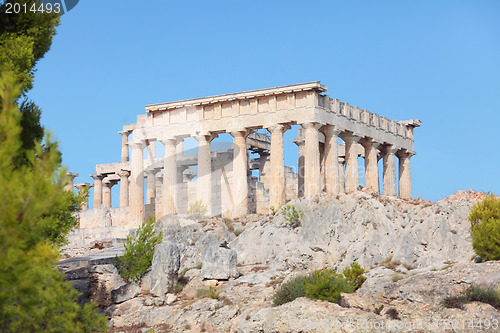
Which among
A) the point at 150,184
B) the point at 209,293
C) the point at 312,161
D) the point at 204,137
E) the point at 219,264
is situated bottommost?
the point at 209,293

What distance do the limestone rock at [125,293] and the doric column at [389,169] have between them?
2171 centimetres

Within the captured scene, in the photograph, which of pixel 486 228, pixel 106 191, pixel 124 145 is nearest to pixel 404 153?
pixel 124 145

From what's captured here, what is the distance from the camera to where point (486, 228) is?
19156 mm

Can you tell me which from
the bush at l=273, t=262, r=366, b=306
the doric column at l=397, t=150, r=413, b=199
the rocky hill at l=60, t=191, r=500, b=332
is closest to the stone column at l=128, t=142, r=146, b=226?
the rocky hill at l=60, t=191, r=500, b=332

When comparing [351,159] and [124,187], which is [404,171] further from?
[124,187]

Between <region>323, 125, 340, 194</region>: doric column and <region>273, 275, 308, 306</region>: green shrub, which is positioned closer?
<region>273, 275, 308, 306</region>: green shrub

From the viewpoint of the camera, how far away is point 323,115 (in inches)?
1302

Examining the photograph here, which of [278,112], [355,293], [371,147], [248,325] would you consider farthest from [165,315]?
[371,147]

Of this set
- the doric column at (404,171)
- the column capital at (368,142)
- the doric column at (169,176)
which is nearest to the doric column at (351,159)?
the column capital at (368,142)

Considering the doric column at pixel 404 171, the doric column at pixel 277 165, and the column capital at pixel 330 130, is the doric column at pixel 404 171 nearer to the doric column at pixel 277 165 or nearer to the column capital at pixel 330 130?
the column capital at pixel 330 130

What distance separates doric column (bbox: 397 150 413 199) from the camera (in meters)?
40.9

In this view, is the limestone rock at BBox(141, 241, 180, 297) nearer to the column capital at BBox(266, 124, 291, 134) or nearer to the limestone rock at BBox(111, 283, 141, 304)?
the limestone rock at BBox(111, 283, 141, 304)

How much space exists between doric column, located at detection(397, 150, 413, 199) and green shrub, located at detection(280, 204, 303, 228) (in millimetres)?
15050

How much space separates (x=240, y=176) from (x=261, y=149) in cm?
920
